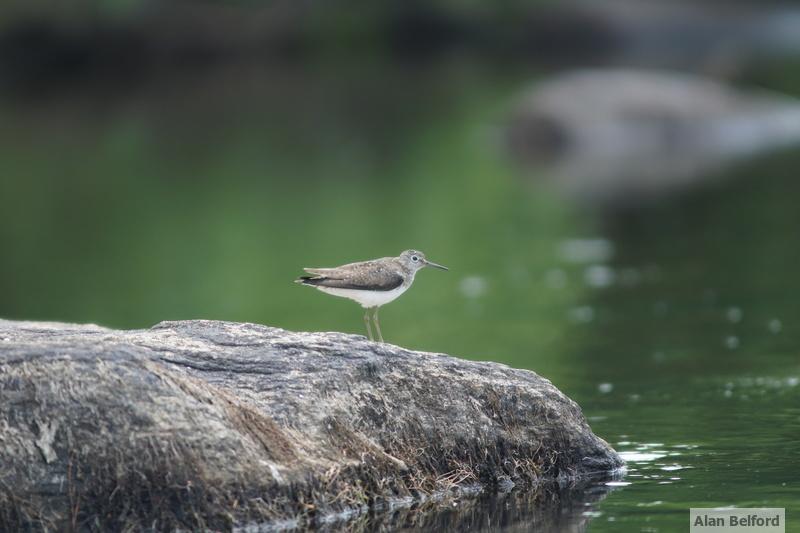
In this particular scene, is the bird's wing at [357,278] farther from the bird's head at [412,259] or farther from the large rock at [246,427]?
the large rock at [246,427]

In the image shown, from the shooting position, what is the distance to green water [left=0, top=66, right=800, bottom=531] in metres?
16.0

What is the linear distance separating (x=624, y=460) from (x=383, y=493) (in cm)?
277

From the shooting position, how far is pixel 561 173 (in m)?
44.1

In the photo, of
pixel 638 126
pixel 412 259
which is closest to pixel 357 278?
pixel 412 259

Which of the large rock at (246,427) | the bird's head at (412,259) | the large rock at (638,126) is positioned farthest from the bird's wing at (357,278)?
the large rock at (638,126)

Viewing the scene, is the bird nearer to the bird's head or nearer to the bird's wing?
the bird's wing

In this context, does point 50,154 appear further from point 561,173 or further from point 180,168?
point 561,173

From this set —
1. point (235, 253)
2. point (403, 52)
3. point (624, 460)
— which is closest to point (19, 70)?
point (403, 52)

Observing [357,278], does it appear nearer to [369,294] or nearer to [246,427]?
[369,294]

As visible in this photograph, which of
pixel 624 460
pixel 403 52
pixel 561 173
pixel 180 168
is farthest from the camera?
pixel 403 52

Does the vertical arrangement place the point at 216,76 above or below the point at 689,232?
above

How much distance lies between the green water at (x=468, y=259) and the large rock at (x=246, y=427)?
2.58ft

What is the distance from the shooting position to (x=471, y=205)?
3950 centimetres

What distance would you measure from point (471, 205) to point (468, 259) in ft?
23.0
